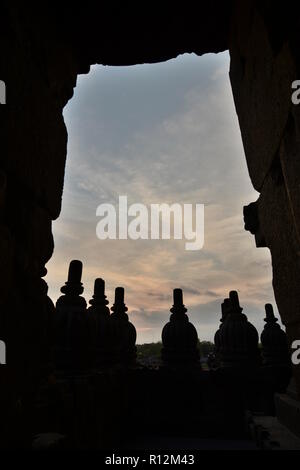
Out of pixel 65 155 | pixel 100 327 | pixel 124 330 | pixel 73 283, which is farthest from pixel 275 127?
pixel 124 330

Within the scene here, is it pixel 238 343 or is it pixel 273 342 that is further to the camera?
pixel 273 342

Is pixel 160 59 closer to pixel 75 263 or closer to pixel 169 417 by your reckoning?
pixel 75 263

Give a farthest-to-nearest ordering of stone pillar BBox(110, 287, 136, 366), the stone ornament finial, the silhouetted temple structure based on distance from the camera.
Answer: stone pillar BBox(110, 287, 136, 366), the stone ornament finial, the silhouetted temple structure

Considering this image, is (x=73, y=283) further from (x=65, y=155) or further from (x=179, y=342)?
(x=179, y=342)

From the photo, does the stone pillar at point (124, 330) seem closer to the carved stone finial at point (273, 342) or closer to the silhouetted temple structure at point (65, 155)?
the silhouetted temple structure at point (65, 155)

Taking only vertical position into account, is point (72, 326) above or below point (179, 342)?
above

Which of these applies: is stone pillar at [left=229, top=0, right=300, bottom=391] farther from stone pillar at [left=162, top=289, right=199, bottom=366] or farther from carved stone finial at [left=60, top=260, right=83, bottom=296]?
stone pillar at [left=162, top=289, right=199, bottom=366]

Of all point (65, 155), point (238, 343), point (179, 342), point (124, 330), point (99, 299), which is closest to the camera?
point (65, 155)

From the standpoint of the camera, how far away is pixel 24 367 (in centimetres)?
163

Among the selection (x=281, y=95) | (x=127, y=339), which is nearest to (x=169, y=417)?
(x=127, y=339)

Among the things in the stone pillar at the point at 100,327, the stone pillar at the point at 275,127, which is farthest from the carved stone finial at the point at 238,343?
the stone pillar at the point at 275,127

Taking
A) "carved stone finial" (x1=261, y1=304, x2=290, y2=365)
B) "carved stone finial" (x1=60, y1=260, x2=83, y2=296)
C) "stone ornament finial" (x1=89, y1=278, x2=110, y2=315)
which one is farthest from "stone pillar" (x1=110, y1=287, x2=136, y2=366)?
"carved stone finial" (x1=261, y1=304, x2=290, y2=365)

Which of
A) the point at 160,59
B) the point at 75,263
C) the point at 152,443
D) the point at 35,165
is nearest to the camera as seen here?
the point at 35,165

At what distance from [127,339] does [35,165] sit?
600 centimetres
